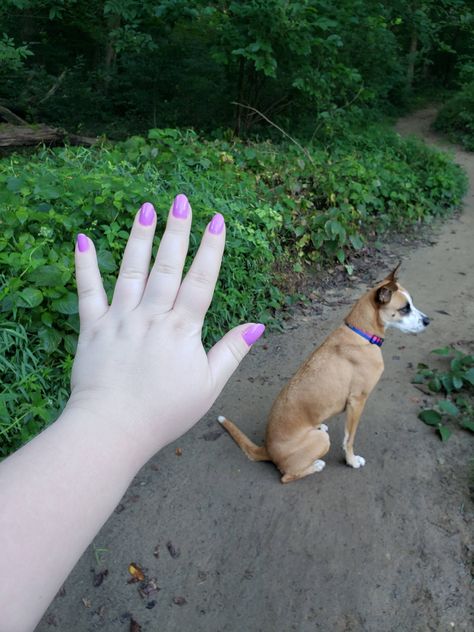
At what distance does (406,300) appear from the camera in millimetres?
3395

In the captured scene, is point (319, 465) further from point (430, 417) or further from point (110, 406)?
point (110, 406)

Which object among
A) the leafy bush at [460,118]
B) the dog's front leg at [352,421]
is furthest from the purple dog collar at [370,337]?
the leafy bush at [460,118]

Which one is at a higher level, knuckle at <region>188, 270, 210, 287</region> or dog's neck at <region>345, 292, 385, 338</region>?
knuckle at <region>188, 270, 210, 287</region>

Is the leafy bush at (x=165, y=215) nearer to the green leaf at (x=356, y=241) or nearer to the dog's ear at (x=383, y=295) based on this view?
the green leaf at (x=356, y=241)

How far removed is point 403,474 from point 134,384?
3037 millimetres

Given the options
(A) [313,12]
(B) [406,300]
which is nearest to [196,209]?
(B) [406,300]

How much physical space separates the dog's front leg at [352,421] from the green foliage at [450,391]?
0.79 metres

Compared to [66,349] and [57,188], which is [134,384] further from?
[57,188]

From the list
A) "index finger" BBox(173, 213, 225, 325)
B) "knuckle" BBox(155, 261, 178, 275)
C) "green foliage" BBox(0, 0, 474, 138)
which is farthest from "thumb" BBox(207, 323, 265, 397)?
"green foliage" BBox(0, 0, 474, 138)

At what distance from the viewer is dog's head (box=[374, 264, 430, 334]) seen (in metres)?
3.31

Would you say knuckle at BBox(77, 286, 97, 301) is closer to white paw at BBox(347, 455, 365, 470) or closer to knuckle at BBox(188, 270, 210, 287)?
knuckle at BBox(188, 270, 210, 287)

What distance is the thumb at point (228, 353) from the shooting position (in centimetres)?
118

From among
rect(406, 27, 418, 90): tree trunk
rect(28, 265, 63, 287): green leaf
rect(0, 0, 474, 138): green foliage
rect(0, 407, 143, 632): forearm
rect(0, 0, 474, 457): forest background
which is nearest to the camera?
rect(0, 407, 143, 632): forearm

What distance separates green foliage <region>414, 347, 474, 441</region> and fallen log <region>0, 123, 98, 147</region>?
6.31 meters
